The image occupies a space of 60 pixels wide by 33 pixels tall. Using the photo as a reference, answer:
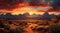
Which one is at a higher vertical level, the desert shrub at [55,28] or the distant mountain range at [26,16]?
the distant mountain range at [26,16]

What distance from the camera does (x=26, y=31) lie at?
467 centimetres

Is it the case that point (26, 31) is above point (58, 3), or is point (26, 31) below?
below

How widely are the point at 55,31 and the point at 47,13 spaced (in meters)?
0.47

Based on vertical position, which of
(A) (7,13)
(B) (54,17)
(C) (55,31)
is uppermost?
(A) (7,13)

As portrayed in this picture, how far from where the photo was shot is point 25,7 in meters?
4.75

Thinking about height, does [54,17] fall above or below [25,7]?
below

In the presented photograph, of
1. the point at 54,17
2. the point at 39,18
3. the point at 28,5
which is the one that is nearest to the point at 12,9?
the point at 28,5

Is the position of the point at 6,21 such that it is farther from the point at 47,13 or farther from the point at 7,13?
the point at 47,13

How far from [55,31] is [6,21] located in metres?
1.18

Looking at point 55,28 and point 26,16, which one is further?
point 26,16

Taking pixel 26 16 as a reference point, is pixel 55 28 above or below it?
below

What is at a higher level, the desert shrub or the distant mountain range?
the distant mountain range

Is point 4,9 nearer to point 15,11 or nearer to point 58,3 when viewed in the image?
point 15,11

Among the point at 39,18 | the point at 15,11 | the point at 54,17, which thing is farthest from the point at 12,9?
the point at 54,17
